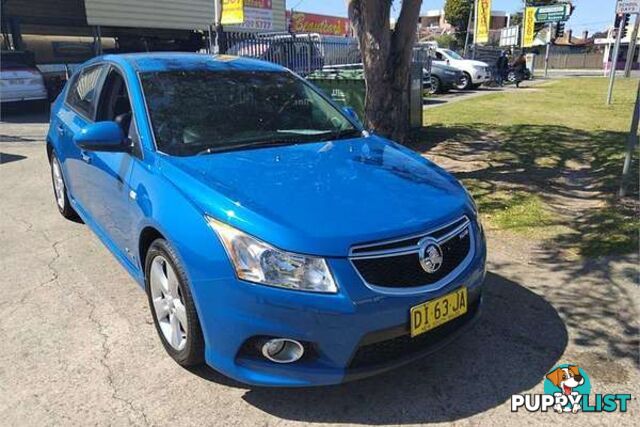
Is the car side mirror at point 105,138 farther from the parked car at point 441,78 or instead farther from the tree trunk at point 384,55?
the parked car at point 441,78

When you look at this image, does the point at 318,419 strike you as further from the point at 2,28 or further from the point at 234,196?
the point at 2,28

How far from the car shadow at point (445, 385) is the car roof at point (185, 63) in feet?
7.19

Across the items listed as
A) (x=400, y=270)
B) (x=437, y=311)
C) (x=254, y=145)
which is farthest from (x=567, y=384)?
(x=254, y=145)

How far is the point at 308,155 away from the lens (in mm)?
3363

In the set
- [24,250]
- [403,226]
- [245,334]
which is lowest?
[24,250]

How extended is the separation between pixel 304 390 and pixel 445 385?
75 centimetres

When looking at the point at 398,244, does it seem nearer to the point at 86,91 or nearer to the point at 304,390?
the point at 304,390

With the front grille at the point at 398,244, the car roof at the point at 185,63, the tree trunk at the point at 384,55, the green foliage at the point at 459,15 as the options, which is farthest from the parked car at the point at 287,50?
the green foliage at the point at 459,15

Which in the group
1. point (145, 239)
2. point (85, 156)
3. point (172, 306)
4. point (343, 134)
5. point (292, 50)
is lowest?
point (172, 306)

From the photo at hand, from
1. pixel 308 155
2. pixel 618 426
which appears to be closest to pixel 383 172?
pixel 308 155

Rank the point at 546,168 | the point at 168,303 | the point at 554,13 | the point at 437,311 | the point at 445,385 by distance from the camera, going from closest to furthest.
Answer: the point at 437,311 → the point at 445,385 → the point at 168,303 → the point at 546,168 → the point at 554,13

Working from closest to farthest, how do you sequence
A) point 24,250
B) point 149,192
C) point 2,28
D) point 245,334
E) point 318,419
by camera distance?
point 245,334 → point 318,419 → point 149,192 → point 24,250 → point 2,28

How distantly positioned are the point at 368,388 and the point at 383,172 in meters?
1.23

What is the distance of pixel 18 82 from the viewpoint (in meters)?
14.4
